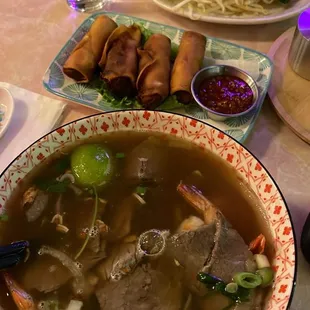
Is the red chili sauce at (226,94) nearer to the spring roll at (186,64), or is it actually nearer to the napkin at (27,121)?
the spring roll at (186,64)

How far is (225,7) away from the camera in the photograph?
2.33 metres

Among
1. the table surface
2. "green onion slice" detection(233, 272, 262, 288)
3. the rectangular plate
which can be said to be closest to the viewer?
"green onion slice" detection(233, 272, 262, 288)

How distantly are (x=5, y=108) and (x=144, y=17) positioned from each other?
38.0 inches

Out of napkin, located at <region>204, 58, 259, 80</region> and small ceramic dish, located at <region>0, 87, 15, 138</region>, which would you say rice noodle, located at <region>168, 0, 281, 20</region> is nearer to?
napkin, located at <region>204, 58, 259, 80</region>

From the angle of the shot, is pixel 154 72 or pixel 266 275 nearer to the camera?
pixel 266 275

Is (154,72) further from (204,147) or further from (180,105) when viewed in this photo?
(204,147)

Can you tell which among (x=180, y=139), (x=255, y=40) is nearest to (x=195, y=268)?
(x=180, y=139)

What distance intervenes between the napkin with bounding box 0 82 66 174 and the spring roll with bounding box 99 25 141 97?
0.25 m

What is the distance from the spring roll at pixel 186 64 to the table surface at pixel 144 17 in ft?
1.05

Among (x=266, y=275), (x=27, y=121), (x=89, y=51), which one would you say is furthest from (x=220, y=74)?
(x=266, y=275)

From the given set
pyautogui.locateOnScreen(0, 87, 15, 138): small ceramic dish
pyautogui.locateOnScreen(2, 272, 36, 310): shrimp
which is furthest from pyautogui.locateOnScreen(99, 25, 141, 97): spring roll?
pyautogui.locateOnScreen(2, 272, 36, 310): shrimp

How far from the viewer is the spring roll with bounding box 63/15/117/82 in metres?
2.02

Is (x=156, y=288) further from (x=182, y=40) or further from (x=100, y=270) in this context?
(x=182, y=40)

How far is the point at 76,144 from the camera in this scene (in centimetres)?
164
